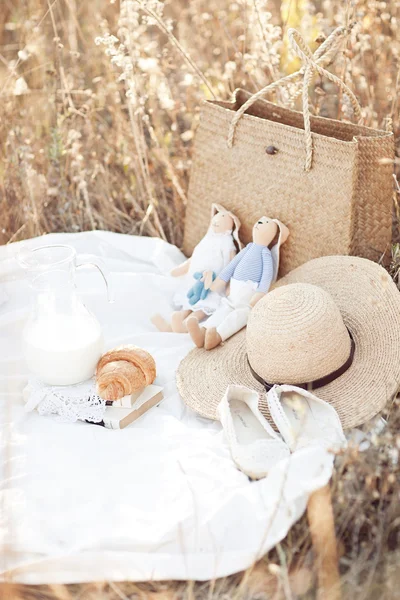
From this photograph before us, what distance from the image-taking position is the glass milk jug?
1.85 meters

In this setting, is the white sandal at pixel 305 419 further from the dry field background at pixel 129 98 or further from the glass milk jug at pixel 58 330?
the dry field background at pixel 129 98

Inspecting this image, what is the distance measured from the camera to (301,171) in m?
2.26

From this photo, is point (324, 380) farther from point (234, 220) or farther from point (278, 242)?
point (234, 220)

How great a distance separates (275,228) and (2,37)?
7.54 ft

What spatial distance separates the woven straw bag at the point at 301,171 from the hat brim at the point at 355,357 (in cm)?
15

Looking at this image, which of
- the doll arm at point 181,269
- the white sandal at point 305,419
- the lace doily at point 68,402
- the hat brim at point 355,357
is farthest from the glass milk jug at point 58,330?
the doll arm at point 181,269

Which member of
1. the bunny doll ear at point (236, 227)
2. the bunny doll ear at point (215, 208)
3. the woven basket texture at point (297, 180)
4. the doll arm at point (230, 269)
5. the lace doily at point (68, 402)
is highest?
the woven basket texture at point (297, 180)

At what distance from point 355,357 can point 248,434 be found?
383 millimetres

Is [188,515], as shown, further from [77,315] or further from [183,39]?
[183,39]

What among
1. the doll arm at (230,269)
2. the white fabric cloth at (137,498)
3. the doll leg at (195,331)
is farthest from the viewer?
the doll arm at (230,269)

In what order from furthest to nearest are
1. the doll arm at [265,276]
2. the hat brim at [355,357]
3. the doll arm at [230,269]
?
the doll arm at [230,269], the doll arm at [265,276], the hat brim at [355,357]

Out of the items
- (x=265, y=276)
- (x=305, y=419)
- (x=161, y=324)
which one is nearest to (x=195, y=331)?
(x=161, y=324)

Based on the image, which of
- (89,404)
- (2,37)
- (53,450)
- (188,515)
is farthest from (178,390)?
(2,37)

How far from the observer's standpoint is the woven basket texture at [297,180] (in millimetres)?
2139
